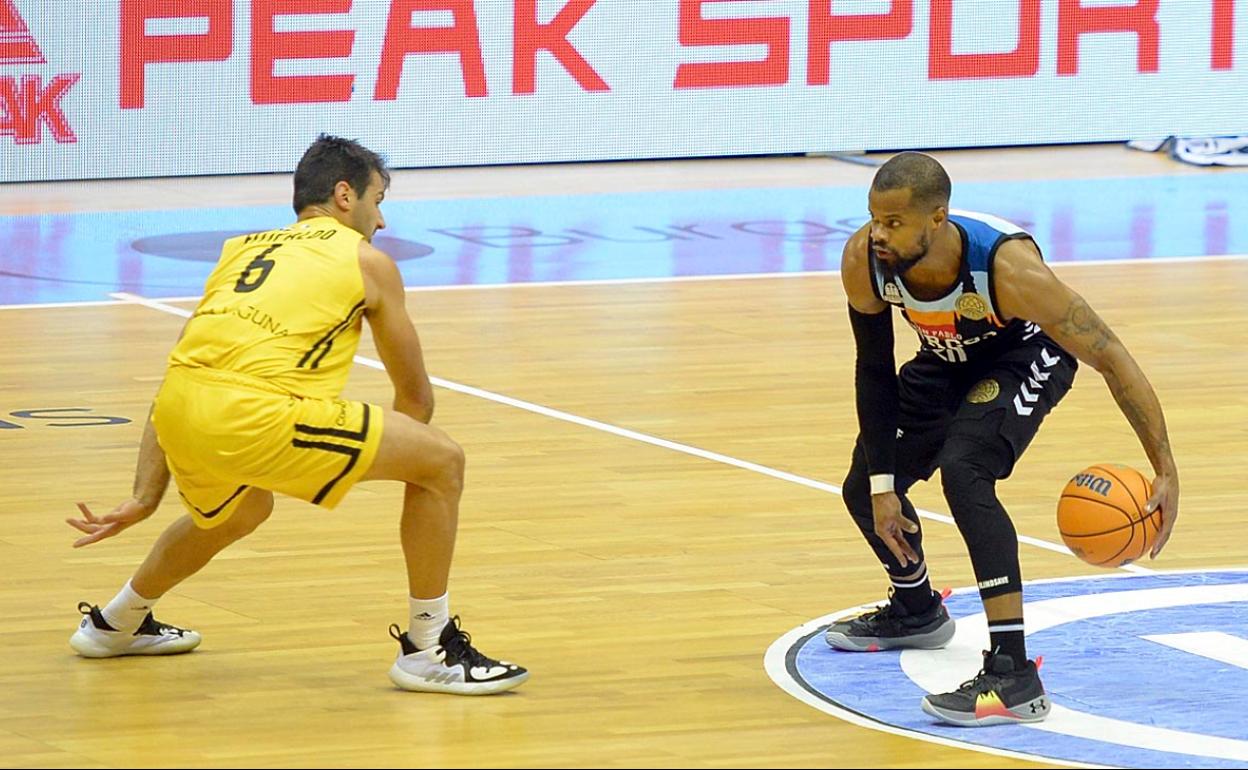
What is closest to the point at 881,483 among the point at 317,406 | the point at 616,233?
the point at 317,406

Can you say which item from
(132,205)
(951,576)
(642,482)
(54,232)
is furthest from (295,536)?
(132,205)

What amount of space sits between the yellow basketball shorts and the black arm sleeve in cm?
122

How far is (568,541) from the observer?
745 cm

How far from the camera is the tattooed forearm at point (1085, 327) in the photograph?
18.0 feet

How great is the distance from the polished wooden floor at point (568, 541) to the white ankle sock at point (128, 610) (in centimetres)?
11

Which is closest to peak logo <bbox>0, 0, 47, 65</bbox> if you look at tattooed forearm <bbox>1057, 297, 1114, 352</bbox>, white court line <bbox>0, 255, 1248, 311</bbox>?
white court line <bbox>0, 255, 1248, 311</bbox>

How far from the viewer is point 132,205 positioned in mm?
15742

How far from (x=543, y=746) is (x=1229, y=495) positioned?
3553 mm

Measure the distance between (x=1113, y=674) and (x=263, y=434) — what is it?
7.20 ft

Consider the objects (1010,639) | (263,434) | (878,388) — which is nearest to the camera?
(263,434)

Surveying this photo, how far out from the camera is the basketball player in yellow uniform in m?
5.47

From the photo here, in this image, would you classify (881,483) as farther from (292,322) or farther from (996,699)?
(292,322)

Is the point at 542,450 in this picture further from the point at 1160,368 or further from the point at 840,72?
the point at 840,72

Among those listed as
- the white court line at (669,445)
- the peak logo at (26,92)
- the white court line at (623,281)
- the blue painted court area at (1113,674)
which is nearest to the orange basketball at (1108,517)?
the blue painted court area at (1113,674)
